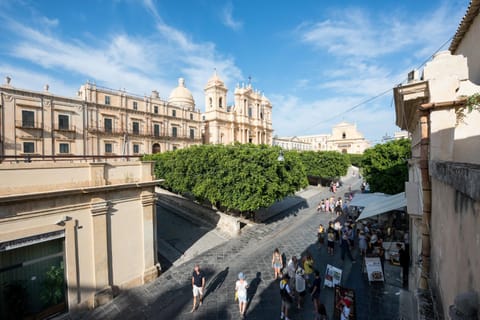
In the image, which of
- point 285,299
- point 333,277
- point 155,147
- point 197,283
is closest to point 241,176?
point 197,283

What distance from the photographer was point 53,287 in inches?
262

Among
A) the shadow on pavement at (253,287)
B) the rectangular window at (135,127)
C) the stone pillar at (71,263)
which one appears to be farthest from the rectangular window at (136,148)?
the shadow on pavement at (253,287)

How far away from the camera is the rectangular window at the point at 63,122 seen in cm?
2514

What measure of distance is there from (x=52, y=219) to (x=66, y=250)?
3.47 ft

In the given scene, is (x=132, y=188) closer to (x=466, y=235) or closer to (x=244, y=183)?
(x=244, y=183)

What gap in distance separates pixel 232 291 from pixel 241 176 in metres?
6.24

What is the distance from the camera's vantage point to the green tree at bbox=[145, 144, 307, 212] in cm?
1273

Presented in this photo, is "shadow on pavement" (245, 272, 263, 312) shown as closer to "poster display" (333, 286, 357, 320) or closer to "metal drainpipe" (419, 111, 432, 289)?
"poster display" (333, 286, 357, 320)

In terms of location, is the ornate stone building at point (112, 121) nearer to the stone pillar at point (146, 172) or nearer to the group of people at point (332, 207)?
the stone pillar at point (146, 172)

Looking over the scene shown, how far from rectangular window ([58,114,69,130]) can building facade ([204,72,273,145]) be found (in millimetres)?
21001

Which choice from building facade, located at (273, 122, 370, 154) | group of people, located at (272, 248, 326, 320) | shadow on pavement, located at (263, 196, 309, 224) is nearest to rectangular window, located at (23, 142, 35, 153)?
shadow on pavement, located at (263, 196, 309, 224)

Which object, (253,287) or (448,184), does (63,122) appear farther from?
(448,184)

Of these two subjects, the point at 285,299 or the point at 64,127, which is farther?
the point at 64,127

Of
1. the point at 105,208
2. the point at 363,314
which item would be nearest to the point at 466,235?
the point at 363,314
